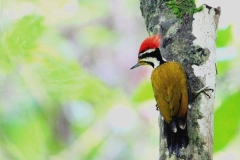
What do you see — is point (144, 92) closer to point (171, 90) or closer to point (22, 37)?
point (171, 90)

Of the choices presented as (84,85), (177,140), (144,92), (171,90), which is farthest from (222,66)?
(84,85)

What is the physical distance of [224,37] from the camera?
8.89 ft

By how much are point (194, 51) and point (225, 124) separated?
1.40 ft

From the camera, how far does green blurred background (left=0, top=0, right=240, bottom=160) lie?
9.13 ft

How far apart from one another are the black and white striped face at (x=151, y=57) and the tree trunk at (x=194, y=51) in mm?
43

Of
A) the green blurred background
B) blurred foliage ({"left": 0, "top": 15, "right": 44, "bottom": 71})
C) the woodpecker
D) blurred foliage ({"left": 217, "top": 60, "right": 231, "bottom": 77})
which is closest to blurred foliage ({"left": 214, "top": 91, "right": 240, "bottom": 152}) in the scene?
the green blurred background

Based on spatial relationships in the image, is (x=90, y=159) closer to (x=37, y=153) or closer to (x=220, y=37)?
(x=37, y=153)

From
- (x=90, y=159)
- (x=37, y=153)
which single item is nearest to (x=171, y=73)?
(x=37, y=153)

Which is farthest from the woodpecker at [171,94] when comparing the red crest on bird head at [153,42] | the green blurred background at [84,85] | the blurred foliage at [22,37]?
the blurred foliage at [22,37]

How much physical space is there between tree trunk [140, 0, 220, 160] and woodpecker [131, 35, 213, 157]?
0.10 feet

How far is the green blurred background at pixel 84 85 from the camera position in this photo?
2783 mm

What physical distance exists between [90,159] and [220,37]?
1538mm

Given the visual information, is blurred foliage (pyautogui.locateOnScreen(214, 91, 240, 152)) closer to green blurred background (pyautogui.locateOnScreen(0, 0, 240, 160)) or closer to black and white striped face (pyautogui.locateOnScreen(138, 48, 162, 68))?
green blurred background (pyautogui.locateOnScreen(0, 0, 240, 160))

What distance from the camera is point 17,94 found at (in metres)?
3.20
